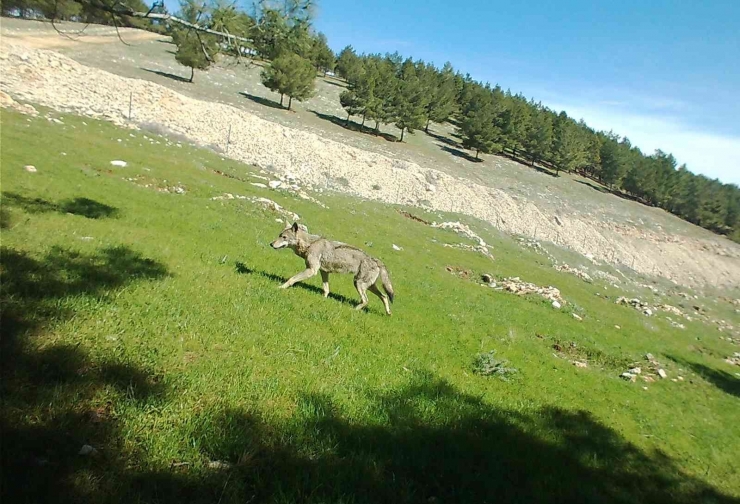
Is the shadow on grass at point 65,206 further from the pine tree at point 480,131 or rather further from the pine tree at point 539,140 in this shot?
the pine tree at point 539,140

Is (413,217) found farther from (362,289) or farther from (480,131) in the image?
(480,131)

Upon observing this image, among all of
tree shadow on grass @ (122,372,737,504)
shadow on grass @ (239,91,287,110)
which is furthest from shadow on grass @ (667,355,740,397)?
shadow on grass @ (239,91,287,110)

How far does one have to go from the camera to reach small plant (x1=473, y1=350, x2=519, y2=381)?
1127cm

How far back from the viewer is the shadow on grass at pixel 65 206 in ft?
44.4

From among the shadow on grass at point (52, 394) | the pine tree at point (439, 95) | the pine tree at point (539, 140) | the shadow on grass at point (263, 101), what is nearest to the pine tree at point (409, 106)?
the pine tree at point (439, 95)

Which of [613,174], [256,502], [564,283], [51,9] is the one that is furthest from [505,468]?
[613,174]

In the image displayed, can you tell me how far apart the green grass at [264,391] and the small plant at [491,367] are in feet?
1.12

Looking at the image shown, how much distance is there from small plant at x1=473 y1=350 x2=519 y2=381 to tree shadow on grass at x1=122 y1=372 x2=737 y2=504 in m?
2.22

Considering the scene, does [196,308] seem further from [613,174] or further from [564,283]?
[613,174]

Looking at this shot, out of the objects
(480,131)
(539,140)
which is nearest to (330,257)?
(480,131)

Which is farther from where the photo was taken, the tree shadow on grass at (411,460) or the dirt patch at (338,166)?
the dirt patch at (338,166)

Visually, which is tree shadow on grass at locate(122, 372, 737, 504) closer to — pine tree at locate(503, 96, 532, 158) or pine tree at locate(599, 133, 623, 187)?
pine tree at locate(503, 96, 532, 158)

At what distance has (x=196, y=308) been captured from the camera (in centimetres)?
881

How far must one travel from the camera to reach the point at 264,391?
6395 millimetres
